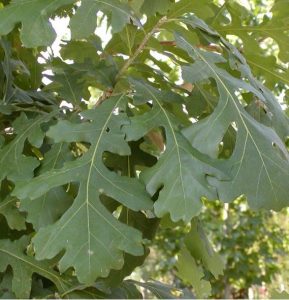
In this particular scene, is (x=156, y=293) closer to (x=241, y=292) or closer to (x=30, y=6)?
(x=30, y=6)

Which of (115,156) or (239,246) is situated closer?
(115,156)

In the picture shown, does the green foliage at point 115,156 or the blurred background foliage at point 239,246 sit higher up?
the green foliage at point 115,156

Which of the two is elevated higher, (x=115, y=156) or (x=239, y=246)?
(x=115, y=156)

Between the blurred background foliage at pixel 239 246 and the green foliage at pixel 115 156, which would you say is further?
the blurred background foliage at pixel 239 246

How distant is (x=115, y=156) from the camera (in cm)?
135

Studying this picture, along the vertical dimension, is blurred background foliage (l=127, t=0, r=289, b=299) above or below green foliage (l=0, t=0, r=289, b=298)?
below

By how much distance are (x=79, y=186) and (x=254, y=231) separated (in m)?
3.94

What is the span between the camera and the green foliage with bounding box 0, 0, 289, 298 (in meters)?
1.07

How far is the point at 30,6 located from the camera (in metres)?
1.19

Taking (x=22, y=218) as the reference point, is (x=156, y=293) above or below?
below

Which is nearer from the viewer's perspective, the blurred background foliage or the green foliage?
the green foliage

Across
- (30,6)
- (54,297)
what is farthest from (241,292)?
(30,6)

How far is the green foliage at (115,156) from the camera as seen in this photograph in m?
1.07

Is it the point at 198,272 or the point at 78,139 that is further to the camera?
the point at 198,272
